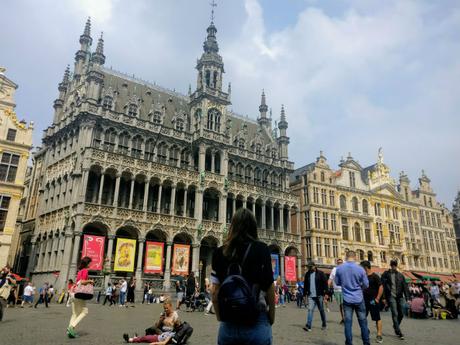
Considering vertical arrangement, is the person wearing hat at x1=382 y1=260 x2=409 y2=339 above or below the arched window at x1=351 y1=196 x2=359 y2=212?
below

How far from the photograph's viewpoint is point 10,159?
3475cm

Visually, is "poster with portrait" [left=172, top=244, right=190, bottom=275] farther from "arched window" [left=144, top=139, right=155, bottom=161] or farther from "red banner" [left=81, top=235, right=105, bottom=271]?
"arched window" [left=144, top=139, right=155, bottom=161]

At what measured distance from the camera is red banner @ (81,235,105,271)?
99.1 feet

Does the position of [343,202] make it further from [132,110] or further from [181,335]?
[181,335]

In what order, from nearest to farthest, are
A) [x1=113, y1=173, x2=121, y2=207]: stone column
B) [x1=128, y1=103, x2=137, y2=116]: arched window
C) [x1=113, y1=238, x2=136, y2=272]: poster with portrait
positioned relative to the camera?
[x1=113, y1=238, x2=136, y2=272]: poster with portrait → [x1=113, y1=173, x2=121, y2=207]: stone column → [x1=128, y1=103, x2=137, y2=116]: arched window

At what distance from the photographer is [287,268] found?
143 feet

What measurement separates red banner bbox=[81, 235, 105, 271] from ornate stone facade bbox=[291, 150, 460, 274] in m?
28.2

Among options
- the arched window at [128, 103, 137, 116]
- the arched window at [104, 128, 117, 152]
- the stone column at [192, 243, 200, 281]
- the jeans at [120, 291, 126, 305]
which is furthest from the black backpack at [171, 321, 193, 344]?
the arched window at [128, 103, 137, 116]

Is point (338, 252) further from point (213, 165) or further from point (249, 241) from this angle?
point (249, 241)

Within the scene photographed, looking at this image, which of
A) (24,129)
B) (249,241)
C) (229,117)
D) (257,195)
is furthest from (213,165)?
(249,241)

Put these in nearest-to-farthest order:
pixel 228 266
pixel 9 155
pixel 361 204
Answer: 1. pixel 228 266
2. pixel 9 155
3. pixel 361 204

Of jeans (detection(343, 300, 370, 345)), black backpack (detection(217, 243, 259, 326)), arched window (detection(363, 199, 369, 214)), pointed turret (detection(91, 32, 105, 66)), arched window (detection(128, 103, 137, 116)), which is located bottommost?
jeans (detection(343, 300, 370, 345))

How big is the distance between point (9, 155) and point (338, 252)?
41.3 metres

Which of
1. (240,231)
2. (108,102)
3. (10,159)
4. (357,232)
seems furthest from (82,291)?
(357,232)
